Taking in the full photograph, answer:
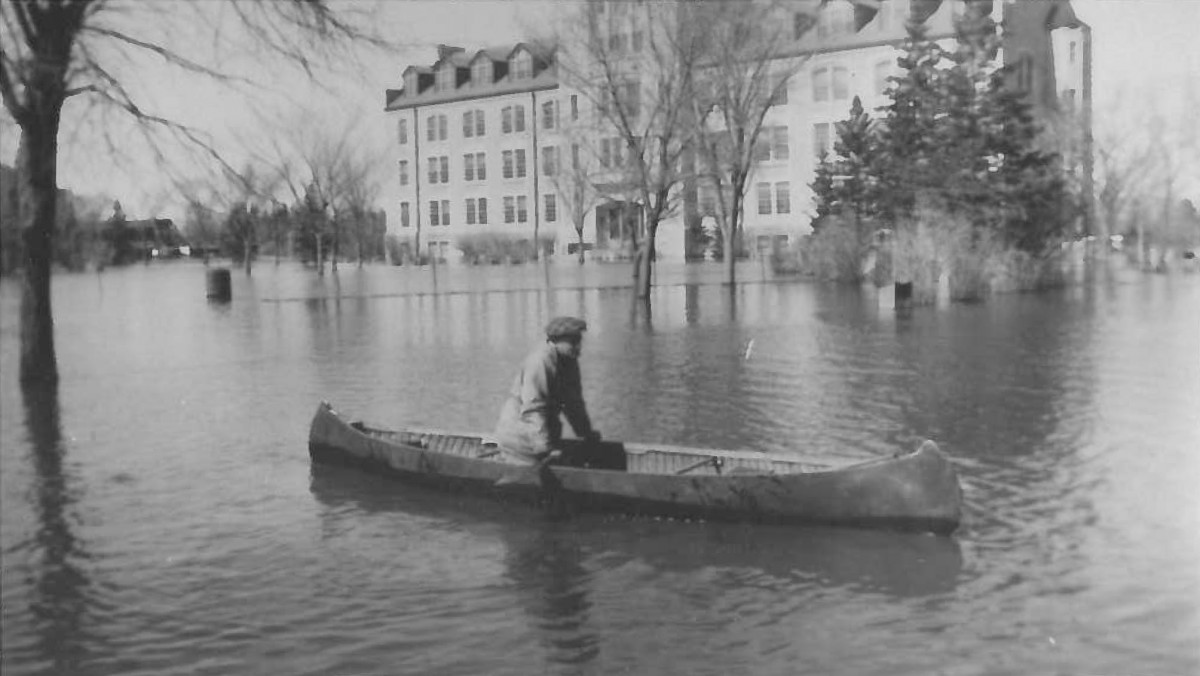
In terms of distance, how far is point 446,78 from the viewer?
239 ft

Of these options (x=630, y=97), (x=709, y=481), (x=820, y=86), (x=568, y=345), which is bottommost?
(x=709, y=481)

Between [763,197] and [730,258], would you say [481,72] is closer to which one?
[763,197]

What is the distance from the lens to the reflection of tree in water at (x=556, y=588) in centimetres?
746

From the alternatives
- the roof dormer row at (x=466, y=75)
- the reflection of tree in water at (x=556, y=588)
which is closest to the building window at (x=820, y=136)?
the roof dormer row at (x=466, y=75)

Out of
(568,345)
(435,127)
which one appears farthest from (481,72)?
(568,345)

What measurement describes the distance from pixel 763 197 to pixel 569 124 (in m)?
18.3

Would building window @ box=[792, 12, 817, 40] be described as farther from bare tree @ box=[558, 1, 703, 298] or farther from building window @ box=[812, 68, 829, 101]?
building window @ box=[812, 68, 829, 101]

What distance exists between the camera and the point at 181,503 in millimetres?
11312

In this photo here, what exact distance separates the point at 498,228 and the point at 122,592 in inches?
2590

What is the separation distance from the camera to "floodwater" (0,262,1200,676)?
7.41 m

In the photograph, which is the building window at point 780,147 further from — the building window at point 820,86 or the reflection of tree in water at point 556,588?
the reflection of tree in water at point 556,588

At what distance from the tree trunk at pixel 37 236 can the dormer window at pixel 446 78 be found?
5574 cm

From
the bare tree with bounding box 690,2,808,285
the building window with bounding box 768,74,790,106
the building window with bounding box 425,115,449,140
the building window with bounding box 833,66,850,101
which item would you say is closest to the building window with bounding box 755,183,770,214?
the building window with bounding box 833,66,850,101

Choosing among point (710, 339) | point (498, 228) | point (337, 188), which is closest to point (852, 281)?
point (710, 339)
